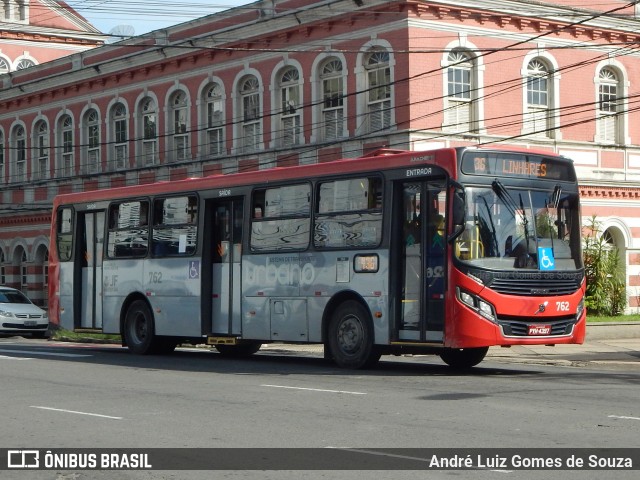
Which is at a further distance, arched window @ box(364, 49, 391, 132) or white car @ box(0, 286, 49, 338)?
white car @ box(0, 286, 49, 338)

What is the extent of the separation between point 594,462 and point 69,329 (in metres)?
18.2

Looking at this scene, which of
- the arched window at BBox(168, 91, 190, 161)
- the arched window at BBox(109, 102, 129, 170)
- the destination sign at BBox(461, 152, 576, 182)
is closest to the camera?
the destination sign at BBox(461, 152, 576, 182)

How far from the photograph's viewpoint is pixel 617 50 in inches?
1565

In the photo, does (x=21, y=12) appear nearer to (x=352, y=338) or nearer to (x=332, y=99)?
(x=332, y=99)

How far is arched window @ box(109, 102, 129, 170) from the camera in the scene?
46.9m

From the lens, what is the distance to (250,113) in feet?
135

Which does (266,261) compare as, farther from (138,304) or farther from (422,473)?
(422,473)

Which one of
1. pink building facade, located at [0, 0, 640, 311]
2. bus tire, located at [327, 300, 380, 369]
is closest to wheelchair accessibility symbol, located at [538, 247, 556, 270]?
bus tire, located at [327, 300, 380, 369]

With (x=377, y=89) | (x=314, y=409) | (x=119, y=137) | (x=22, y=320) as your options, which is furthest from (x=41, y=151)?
(x=314, y=409)

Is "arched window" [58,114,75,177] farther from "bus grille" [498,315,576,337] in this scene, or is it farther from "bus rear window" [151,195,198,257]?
"bus grille" [498,315,576,337]

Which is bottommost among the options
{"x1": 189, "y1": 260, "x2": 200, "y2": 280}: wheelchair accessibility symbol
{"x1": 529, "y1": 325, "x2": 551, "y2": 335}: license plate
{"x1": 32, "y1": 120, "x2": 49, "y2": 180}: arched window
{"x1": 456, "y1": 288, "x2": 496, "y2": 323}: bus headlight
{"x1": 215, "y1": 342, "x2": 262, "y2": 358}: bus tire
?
{"x1": 215, "y1": 342, "x2": 262, "y2": 358}: bus tire

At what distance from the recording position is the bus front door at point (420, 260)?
18828mm

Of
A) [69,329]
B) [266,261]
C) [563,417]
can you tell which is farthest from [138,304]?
[563,417]

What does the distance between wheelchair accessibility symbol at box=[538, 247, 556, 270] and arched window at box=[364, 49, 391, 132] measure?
17.0 metres
